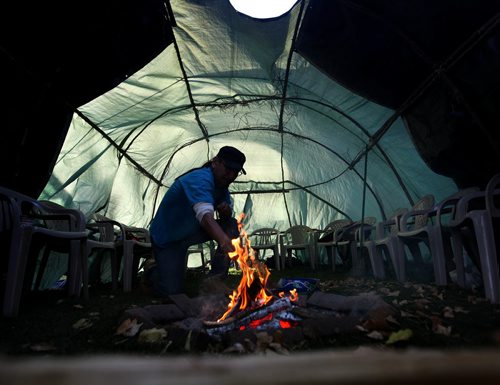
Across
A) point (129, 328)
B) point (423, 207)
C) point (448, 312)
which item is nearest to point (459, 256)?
point (448, 312)

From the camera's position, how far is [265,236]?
10891 millimetres

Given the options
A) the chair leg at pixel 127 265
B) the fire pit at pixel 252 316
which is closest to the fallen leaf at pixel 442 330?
the fire pit at pixel 252 316

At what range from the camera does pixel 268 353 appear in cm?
190

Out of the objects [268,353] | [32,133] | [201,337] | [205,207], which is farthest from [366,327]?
[32,133]

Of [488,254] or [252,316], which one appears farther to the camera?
[488,254]

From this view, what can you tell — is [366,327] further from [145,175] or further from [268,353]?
[145,175]

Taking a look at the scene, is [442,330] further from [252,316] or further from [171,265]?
[171,265]

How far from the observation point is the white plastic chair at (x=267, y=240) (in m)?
9.40

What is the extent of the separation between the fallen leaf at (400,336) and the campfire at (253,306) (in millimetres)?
726

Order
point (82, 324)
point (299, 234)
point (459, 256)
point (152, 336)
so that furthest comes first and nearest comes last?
point (299, 234)
point (459, 256)
point (82, 324)
point (152, 336)

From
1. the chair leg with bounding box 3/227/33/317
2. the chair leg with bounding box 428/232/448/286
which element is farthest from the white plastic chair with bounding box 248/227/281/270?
the chair leg with bounding box 3/227/33/317

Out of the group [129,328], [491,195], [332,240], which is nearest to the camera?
[129,328]

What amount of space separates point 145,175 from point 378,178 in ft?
21.6

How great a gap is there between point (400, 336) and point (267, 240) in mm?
8896
